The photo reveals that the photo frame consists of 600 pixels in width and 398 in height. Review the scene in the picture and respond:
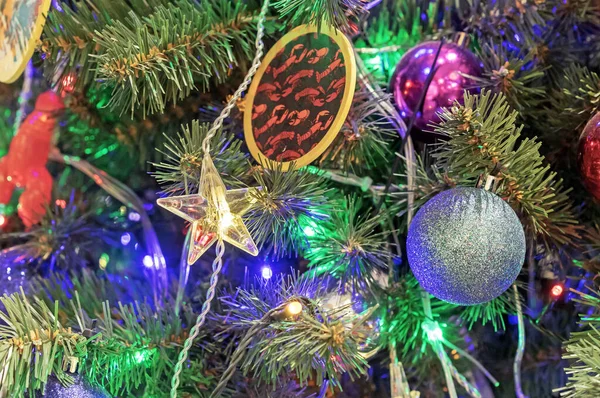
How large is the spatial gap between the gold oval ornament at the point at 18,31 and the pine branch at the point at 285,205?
11.1 inches

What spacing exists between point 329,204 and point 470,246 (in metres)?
0.14

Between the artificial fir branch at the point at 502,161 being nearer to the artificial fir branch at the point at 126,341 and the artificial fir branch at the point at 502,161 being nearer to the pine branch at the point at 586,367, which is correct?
the pine branch at the point at 586,367

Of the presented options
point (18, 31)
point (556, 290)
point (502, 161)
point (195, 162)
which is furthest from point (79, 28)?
point (556, 290)

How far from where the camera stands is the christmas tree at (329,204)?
17.4 inches

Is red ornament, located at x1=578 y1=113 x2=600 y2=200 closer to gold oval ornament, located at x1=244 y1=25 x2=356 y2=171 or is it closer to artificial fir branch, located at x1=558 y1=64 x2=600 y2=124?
artificial fir branch, located at x1=558 y1=64 x2=600 y2=124

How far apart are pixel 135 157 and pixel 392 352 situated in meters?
0.38

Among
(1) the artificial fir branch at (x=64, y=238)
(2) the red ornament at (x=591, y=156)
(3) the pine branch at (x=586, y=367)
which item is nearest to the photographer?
(3) the pine branch at (x=586, y=367)

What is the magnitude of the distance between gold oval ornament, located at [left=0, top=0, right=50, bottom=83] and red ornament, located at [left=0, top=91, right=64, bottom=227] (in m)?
0.10

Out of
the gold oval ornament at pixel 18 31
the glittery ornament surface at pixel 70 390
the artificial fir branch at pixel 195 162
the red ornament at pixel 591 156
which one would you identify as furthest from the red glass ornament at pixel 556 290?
the gold oval ornament at pixel 18 31

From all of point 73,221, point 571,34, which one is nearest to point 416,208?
point 571,34

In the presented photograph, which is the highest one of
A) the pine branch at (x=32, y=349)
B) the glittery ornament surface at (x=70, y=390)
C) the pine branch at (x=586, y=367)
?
the pine branch at (x=32, y=349)

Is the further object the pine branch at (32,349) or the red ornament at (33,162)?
the red ornament at (33,162)

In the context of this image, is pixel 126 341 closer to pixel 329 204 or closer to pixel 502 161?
pixel 329 204

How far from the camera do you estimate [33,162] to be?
73cm
